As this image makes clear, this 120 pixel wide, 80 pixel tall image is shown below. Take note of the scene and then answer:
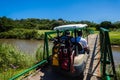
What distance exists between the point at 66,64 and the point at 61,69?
0.37 metres

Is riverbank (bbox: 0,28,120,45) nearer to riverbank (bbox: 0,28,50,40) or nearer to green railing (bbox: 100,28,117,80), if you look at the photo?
riverbank (bbox: 0,28,50,40)

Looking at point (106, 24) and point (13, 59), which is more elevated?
point (13, 59)

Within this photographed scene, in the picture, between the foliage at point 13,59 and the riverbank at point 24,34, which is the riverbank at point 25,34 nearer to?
the riverbank at point 24,34

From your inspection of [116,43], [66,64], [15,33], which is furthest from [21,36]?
[66,64]

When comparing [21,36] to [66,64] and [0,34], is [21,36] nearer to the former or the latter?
[0,34]

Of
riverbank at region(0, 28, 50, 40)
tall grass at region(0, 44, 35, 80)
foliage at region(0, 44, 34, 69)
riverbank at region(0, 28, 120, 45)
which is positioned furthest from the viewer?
riverbank at region(0, 28, 50, 40)

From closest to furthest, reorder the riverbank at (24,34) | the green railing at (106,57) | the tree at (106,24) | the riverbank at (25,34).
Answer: the green railing at (106,57) → the riverbank at (25,34) → the riverbank at (24,34) → the tree at (106,24)

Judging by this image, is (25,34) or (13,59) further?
(25,34)

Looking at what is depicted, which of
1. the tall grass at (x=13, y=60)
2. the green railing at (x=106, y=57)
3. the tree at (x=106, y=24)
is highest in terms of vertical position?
the green railing at (x=106, y=57)

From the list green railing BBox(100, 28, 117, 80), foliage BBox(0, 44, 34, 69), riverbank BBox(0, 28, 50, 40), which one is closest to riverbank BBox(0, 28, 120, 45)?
riverbank BBox(0, 28, 50, 40)

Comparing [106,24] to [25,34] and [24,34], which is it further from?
[24,34]

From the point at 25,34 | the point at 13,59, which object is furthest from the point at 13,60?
the point at 25,34

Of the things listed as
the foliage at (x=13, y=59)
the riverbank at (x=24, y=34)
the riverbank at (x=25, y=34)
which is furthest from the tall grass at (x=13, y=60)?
the riverbank at (x=24, y=34)

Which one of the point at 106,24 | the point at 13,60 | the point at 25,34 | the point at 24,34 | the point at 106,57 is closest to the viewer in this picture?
the point at 106,57
